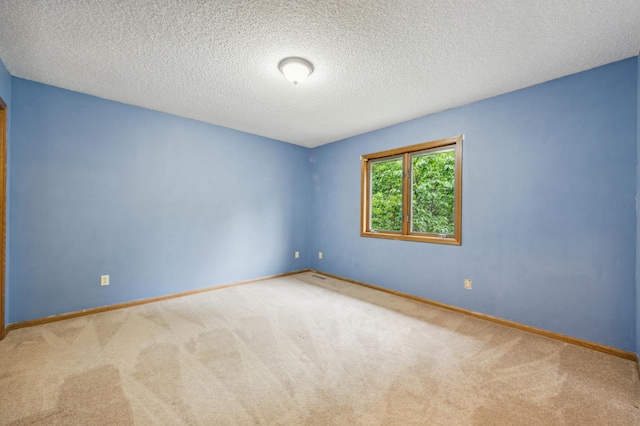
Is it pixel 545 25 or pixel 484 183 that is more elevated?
pixel 545 25

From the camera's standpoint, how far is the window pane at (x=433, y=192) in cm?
337

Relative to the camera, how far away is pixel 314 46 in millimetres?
2076

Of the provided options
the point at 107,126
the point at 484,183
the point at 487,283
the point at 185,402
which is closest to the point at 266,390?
the point at 185,402

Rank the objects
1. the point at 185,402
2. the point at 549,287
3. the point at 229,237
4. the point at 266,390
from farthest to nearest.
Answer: the point at 229,237 → the point at 549,287 → the point at 266,390 → the point at 185,402

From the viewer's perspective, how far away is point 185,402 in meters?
1.60

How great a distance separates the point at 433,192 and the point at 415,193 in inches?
10.5

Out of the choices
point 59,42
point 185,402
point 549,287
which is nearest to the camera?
point 185,402

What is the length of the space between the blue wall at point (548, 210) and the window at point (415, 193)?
0.40ft

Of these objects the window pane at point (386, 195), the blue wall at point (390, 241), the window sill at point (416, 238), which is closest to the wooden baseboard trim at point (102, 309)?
the blue wall at point (390, 241)

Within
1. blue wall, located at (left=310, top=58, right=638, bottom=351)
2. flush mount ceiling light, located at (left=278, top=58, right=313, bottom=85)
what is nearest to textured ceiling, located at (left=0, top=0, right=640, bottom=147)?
flush mount ceiling light, located at (left=278, top=58, right=313, bottom=85)

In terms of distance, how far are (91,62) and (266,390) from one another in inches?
122

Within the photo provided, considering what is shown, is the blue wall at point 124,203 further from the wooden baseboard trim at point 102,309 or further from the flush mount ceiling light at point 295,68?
the flush mount ceiling light at point 295,68

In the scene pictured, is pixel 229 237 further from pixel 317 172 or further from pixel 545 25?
pixel 545 25

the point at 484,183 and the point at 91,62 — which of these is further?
the point at 484,183
